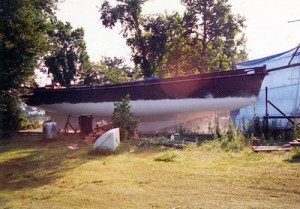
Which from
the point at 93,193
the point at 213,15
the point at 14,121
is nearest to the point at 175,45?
the point at 213,15

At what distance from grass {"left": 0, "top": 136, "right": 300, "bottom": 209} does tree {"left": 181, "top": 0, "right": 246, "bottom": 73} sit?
18.7 m

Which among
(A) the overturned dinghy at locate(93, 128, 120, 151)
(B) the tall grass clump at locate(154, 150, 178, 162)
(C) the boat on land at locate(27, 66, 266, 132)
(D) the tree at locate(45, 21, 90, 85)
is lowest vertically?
(B) the tall grass clump at locate(154, 150, 178, 162)

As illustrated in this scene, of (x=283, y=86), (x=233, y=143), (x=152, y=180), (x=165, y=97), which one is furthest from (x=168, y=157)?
(x=283, y=86)

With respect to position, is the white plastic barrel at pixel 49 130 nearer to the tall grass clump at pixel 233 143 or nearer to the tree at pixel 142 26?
the tall grass clump at pixel 233 143

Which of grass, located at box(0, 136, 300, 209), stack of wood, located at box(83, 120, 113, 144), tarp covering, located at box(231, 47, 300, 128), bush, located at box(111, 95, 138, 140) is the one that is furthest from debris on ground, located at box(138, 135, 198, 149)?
tarp covering, located at box(231, 47, 300, 128)

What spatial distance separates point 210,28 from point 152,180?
2198cm

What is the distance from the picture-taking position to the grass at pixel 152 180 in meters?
4.67

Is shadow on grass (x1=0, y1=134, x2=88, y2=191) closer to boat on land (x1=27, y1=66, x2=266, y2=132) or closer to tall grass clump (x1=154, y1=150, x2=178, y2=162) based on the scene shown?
tall grass clump (x1=154, y1=150, x2=178, y2=162)

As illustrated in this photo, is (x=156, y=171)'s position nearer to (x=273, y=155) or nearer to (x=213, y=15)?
(x=273, y=155)

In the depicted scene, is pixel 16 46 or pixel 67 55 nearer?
pixel 16 46

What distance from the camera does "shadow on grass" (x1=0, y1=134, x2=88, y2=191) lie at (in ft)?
21.1

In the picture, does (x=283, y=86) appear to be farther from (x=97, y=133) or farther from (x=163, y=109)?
(x=97, y=133)

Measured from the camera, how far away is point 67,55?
3059 cm

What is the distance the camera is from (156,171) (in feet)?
21.6
